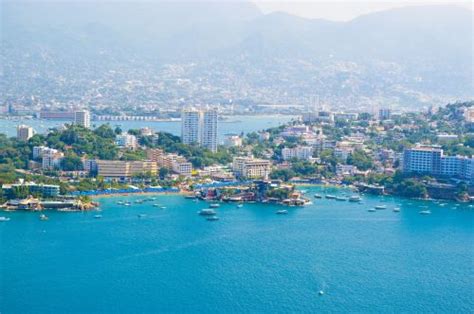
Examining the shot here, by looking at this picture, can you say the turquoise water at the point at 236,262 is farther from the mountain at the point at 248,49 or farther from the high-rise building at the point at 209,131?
the mountain at the point at 248,49

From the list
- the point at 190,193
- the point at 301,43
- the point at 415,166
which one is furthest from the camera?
the point at 301,43

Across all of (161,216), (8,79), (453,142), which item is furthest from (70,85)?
(161,216)

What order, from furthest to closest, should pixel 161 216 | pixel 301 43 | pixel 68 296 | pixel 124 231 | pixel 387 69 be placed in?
pixel 301 43 < pixel 387 69 < pixel 161 216 < pixel 124 231 < pixel 68 296

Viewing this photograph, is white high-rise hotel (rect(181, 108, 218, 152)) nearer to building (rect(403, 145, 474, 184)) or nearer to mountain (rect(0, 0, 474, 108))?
building (rect(403, 145, 474, 184))

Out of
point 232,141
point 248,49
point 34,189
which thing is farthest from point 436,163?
point 248,49

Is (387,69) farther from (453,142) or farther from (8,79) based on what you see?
(453,142)

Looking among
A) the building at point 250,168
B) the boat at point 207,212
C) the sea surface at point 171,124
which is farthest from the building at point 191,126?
the boat at point 207,212

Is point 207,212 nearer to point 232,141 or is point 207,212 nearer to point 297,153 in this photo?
Answer: point 297,153
